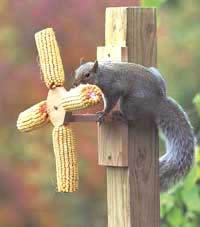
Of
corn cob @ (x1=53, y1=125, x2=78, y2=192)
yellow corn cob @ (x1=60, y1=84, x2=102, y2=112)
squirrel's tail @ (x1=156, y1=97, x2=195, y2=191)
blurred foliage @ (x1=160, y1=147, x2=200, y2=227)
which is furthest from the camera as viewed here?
blurred foliage @ (x1=160, y1=147, x2=200, y2=227)

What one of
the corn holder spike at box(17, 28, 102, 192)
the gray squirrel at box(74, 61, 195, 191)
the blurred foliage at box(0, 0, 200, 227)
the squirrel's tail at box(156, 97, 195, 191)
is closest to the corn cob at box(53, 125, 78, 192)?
the corn holder spike at box(17, 28, 102, 192)

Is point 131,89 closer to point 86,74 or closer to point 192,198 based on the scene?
point 86,74

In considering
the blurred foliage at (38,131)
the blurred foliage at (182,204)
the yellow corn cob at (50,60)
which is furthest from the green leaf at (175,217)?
the blurred foliage at (38,131)

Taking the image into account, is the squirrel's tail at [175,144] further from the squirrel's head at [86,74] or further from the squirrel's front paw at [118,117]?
the squirrel's head at [86,74]

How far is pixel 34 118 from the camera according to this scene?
2.85 m

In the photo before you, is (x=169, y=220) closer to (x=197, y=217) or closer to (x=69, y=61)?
(x=197, y=217)

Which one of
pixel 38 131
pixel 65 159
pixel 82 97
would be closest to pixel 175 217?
pixel 65 159

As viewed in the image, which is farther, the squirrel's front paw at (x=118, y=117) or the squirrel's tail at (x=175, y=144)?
the squirrel's tail at (x=175, y=144)

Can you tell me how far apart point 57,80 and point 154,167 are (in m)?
0.43

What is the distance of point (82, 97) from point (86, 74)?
186 mm

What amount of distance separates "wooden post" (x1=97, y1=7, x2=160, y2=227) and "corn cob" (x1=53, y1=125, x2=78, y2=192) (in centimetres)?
16

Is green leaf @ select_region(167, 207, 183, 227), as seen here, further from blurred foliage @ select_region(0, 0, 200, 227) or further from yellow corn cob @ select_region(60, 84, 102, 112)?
blurred foliage @ select_region(0, 0, 200, 227)

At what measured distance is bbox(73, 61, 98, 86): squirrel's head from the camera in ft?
9.34

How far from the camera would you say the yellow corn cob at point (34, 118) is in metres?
2.85
